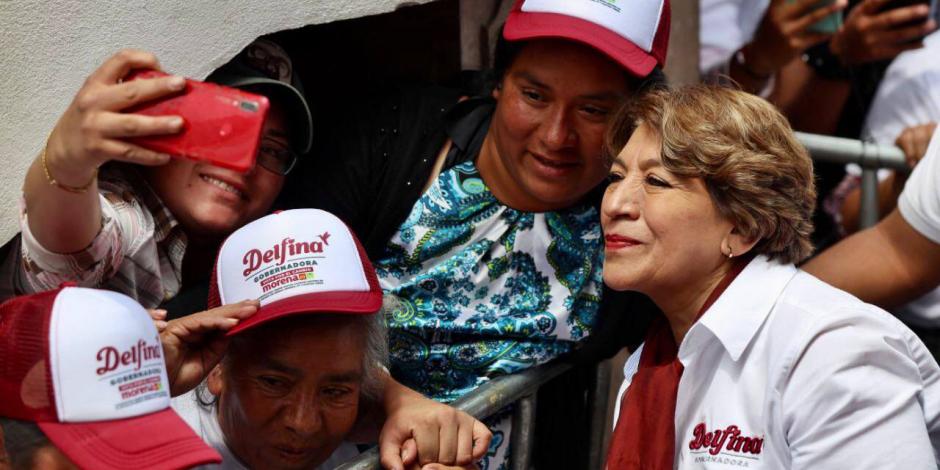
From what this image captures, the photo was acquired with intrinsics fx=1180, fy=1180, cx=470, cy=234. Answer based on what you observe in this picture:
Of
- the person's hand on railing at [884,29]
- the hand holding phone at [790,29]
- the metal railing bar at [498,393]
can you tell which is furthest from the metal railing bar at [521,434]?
the person's hand on railing at [884,29]

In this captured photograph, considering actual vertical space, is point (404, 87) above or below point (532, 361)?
above

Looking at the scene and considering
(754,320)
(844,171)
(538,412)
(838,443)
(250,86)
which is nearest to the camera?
(838,443)

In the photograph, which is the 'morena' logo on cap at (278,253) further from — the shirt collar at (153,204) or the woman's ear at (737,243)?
the woman's ear at (737,243)

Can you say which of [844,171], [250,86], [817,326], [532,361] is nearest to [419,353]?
[532,361]

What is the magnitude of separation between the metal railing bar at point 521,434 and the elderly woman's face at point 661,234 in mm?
412

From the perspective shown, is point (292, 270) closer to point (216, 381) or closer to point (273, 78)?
point (216, 381)

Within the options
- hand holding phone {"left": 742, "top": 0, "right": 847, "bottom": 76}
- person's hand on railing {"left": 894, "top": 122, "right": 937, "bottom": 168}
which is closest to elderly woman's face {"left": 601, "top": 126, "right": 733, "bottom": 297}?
person's hand on railing {"left": 894, "top": 122, "right": 937, "bottom": 168}

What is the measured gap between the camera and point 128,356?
6.04ft

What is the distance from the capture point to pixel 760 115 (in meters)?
2.65

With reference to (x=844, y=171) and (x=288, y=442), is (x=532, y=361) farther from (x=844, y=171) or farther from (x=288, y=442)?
(x=844, y=171)

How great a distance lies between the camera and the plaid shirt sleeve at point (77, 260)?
216 cm

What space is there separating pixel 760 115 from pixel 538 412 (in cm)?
109

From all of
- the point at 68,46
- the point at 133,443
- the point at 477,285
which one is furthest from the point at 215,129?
the point at 477,285

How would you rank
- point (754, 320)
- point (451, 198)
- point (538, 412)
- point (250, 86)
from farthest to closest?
point (538, 412) → point (451, 198) → point (250, 86) → point (754, 320)
